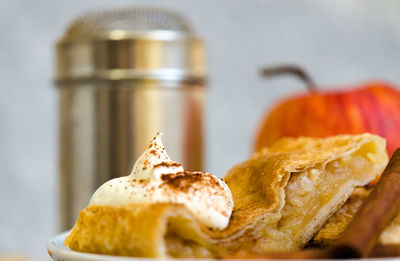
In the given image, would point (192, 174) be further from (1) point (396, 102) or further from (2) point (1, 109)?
(2) point (1, 109)

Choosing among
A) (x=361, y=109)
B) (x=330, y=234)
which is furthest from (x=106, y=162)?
(x=330, y=234)

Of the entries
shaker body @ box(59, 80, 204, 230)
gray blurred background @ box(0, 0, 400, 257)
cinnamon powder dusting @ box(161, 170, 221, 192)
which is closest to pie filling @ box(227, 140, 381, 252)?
cinnamon powder dusting @ box(161, 170, 221, 192)

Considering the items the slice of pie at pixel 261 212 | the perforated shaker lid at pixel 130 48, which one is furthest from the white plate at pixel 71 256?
the perforated shaker lid at pixel 130 48

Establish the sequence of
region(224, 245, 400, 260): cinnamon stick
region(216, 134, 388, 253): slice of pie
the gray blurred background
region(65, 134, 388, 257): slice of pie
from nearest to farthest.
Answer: region(224, 245, 400, 260): cinnamon stick → region(65, 134, 388, 257): slice of pie → region(216, 134, 388, 253): slice of pie → the gray blurred background

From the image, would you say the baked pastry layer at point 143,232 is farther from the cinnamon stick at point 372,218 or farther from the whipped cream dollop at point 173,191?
the cinnamon stick at point 372,218

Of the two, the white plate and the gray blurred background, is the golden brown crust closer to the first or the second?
the white plate

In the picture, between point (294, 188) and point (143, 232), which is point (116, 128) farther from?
point (143, 232)
